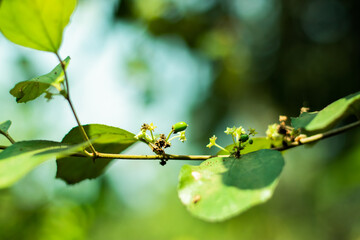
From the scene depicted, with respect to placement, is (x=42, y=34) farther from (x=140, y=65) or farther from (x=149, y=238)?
(x=149, y=238)

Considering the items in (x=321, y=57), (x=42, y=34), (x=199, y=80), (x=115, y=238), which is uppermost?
(x=115, y=238)

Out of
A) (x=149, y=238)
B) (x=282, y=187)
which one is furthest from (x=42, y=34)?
(x=149, y=238)

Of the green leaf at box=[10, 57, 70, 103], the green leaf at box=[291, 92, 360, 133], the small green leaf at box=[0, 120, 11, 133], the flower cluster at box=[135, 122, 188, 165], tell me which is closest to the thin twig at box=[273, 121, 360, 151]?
the green leaf at box=[291, 92, 360, 133]

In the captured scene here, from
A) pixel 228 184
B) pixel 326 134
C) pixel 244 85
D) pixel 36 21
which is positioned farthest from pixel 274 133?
pixel 244 85

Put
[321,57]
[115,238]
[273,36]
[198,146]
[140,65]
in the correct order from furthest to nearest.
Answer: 1. [115,238]
2. [198,146]
3. [273,36]
4. [140,65]
5. [321,57]

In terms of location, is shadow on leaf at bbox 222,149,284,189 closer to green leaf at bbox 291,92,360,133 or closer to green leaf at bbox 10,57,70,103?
green leaf at bbox 291,92,360,133

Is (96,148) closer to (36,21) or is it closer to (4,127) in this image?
(4,127)
